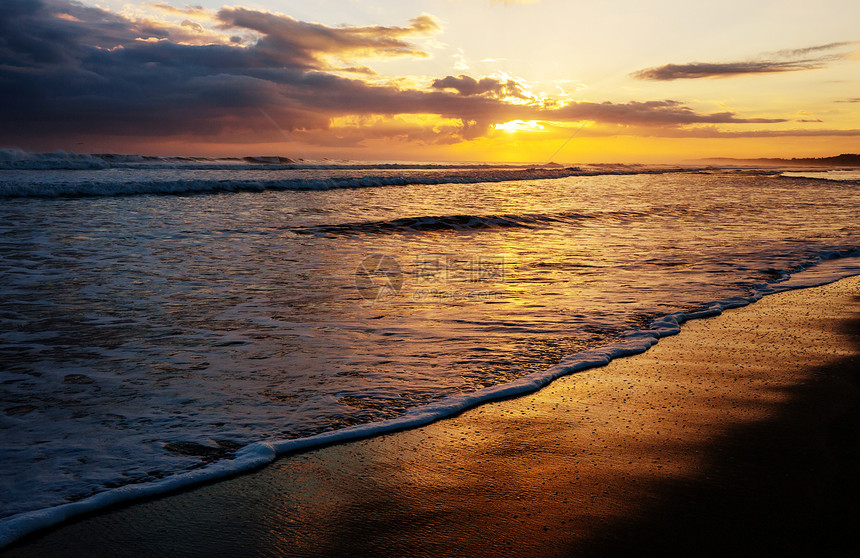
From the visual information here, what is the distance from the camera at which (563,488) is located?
9.05 feet

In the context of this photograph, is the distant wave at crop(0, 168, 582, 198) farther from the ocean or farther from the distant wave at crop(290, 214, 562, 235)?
the distant wave at crop(290, 214, 562, 235)

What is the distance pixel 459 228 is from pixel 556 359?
10830 mm

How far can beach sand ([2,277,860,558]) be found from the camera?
7.63 ft

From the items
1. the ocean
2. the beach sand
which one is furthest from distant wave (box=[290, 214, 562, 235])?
the beach sand

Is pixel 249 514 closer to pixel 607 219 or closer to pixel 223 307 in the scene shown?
pixel 223 307

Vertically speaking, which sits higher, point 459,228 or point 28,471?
point 459,228

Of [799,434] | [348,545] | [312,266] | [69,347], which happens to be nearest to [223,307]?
[69,347]

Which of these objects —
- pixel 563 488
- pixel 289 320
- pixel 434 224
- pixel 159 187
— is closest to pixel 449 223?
pixel 434 224

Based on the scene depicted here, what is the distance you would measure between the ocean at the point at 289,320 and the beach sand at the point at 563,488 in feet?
0.90

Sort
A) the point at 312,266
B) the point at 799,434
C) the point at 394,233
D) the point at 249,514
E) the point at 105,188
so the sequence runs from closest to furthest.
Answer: the point at 249,514 < the point at 799,434 < the point at 312,266 < the point at 394,233 < the point at 105,188

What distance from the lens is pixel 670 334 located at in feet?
18.3

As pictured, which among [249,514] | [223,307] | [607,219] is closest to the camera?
[249,514]

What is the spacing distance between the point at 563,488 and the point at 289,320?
12.9 feet

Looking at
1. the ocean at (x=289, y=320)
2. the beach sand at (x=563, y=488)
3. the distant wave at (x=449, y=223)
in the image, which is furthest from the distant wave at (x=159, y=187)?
the beach sand at (x=563, y=488)
